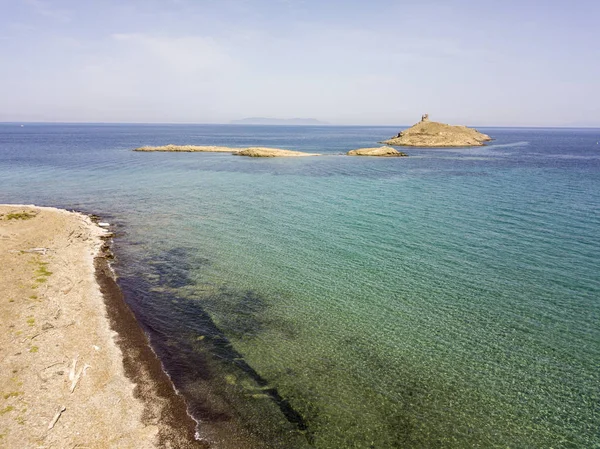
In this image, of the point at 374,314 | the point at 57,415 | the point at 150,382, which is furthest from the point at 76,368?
the point at 374,314

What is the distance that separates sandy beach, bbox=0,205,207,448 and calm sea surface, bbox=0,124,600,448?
1.29 meters

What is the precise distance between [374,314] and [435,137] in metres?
159

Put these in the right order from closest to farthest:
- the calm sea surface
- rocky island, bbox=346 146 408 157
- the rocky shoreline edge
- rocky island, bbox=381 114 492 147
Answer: the rocky shoreline edge, the calm sea surface, rocky island, bbox=346 146 408 157, rocky island, bbox=381 114 492 147

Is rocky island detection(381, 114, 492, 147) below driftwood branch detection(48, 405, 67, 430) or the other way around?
the other way around

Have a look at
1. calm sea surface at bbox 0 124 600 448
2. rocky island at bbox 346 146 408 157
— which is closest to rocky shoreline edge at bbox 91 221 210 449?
calm sea surface at bbox 0 124 600 448

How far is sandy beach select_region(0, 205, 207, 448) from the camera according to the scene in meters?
14.8

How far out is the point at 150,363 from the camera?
19.6 metres

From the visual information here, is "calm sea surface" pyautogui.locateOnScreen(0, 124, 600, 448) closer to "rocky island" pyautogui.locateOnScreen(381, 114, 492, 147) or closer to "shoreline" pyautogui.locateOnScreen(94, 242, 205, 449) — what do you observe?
"shoreline" pyautogui.locateOnScreen(94, 242, 205, 449)

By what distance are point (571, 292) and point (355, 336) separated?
53.5ft

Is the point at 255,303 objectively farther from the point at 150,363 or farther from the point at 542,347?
the point at 542,347

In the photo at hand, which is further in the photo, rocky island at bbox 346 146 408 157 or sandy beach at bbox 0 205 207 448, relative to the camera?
rocky island at bbox 346 146 408 157

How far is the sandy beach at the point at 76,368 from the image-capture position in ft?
48.6

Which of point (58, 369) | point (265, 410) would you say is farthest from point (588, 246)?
point (58, 369)

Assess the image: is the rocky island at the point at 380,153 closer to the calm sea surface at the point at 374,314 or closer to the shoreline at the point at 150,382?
the calm sea surface at the point at 374,314
